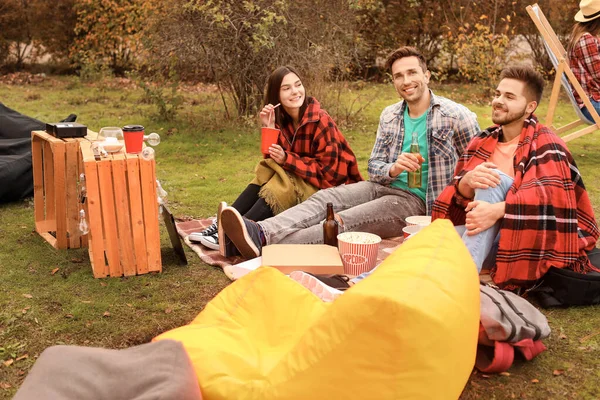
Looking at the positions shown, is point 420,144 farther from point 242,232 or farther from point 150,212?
point 150,212

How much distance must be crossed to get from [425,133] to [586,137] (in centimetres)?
492

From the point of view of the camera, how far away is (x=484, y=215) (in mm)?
3504

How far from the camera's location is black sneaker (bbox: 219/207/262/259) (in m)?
4.05

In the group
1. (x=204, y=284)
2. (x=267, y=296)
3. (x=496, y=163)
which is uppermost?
(x=496, y=163)

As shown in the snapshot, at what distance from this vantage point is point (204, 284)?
389 cm

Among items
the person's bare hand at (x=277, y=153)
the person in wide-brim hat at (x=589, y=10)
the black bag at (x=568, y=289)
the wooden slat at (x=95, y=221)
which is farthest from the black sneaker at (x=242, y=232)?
the person in wide-brim hat at (x=589, y=10)

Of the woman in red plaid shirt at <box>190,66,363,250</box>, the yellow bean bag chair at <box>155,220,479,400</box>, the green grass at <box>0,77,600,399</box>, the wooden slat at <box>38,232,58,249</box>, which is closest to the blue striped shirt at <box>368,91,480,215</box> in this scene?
the woman in red plaid shirt at <box>190,66,363,250</box>

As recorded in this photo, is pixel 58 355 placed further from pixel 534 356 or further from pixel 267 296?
pixel 534 356

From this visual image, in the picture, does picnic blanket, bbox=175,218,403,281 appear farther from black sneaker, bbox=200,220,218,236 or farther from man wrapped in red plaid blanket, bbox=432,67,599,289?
man wrapped in red plaid blanket, bbox=432,67,599,289

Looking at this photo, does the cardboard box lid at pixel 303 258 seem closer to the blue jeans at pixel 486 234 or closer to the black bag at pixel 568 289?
the blue jeans at pixel 486 234

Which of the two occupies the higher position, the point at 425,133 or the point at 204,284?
the point at 425,133

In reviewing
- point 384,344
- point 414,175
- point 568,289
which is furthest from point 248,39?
point 384,344

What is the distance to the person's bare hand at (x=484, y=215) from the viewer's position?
3.50 meters

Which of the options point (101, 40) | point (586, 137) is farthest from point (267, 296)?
point (101, 40)
